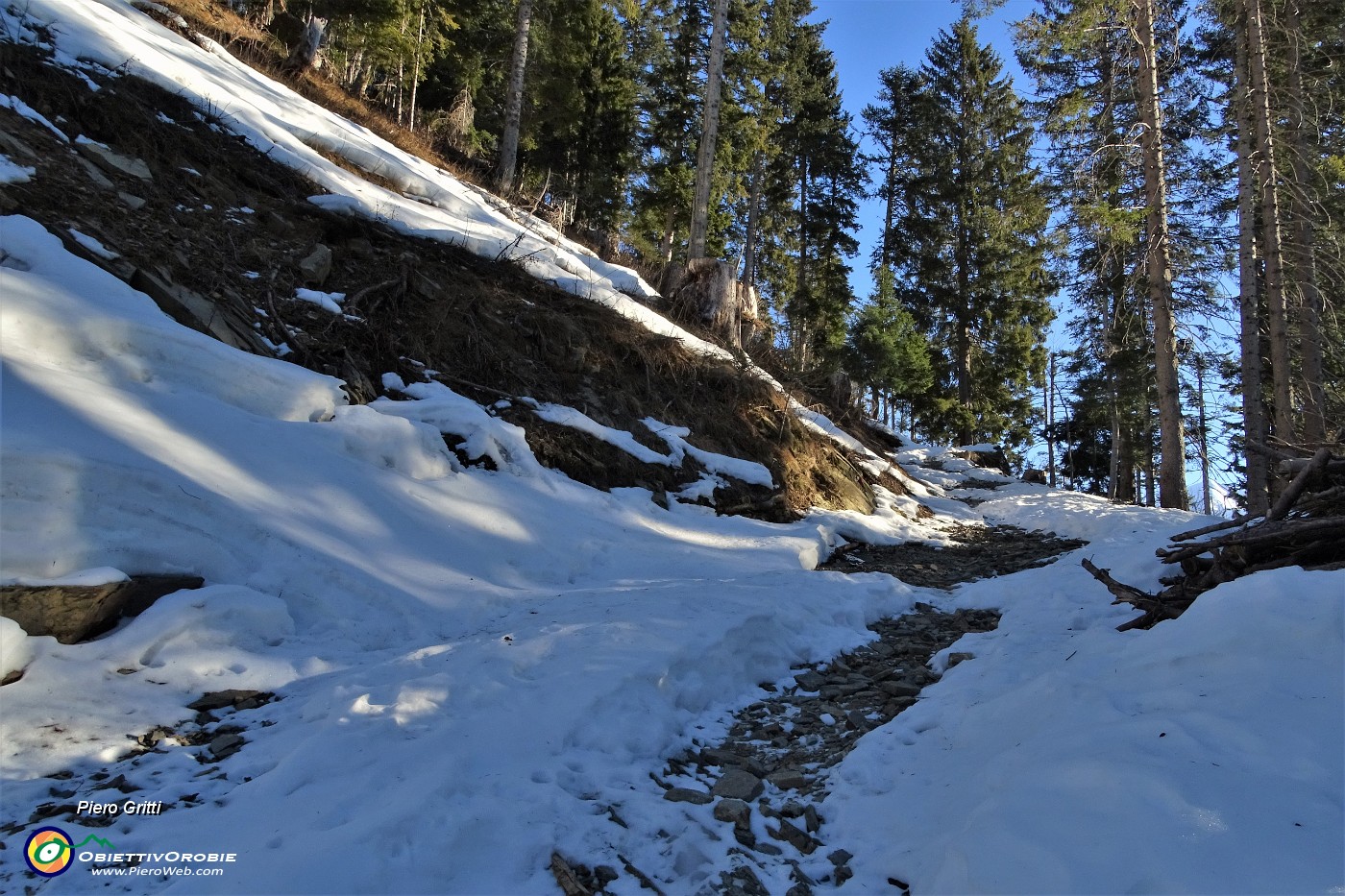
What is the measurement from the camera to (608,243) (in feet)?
55.1

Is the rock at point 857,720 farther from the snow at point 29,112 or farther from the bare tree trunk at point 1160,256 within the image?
the bare tree trunk at point 1160,256

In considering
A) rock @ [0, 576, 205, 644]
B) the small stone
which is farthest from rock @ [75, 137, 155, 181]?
the small stone

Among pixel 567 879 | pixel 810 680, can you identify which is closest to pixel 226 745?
pixel 567 879

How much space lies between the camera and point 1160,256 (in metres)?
11.4

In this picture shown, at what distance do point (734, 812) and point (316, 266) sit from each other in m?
7.23

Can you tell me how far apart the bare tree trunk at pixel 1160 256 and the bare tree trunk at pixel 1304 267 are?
1729mm

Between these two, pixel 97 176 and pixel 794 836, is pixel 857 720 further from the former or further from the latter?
pixel 97 176

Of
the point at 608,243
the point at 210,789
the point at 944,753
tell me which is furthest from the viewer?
A: the point at 608,243

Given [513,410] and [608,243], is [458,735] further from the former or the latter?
[608,243]

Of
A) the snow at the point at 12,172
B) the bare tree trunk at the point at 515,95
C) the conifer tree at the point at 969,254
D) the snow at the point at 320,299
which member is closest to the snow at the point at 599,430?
the snow at the point at 320,299

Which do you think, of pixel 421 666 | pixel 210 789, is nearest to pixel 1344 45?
pixel 421 666

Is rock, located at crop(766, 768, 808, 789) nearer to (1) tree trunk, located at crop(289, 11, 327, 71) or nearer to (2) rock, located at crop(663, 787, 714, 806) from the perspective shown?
(2) rock, located at crop(663, 787, 714, 806)

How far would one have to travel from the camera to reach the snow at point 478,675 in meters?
2.04

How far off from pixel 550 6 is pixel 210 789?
72.6 feet
